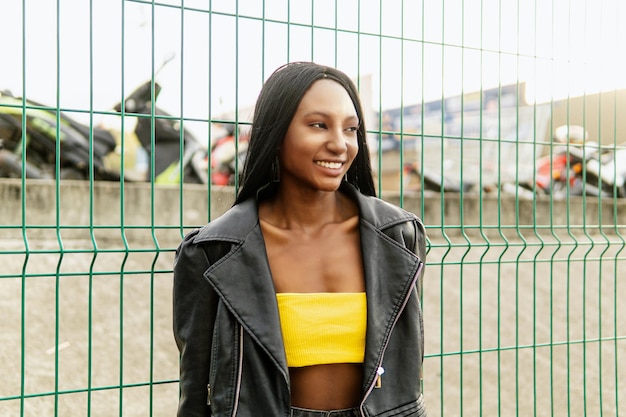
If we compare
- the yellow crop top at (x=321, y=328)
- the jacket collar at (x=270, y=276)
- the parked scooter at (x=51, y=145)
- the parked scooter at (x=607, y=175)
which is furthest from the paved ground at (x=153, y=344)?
the yellow crop top at (x=321, y=328)

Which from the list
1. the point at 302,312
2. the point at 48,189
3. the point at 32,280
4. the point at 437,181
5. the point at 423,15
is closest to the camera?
the point at 302,312


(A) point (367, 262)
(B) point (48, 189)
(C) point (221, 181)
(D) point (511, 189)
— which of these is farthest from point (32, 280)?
(D) point (511, 189)

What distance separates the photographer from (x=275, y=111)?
1673 millimetres

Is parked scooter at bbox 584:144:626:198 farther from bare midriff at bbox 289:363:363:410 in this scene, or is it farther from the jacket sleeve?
the jacket sleeve

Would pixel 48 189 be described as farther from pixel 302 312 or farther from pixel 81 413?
pixel 302 312

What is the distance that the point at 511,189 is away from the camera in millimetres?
8211

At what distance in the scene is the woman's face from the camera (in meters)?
1.65

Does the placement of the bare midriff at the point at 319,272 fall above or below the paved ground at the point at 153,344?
above

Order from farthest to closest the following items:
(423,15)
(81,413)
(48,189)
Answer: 1. (48,189)
2. (81,413)
3. (423,15)

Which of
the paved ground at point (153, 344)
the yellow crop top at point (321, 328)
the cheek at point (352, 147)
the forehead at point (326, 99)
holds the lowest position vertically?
the paved ground at point (153, 344)

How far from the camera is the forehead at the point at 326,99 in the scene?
1654 mm

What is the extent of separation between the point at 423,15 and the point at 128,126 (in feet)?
10.6

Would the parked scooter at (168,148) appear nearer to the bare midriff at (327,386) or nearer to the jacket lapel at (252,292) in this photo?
the jacket lapel at (252,292)

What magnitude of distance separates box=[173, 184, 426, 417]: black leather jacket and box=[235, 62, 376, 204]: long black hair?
0.07m
